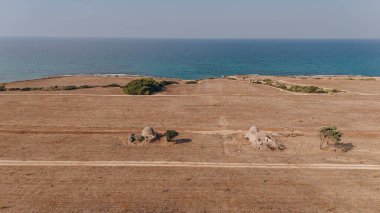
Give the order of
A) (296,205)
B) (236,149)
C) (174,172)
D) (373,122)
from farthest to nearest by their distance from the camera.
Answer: (373,122) < (236,149) < (174,172) < (296,205)

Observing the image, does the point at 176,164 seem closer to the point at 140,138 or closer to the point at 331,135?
the point at 140,138

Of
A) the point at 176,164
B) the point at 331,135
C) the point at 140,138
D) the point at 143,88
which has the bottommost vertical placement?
the point at 176,164

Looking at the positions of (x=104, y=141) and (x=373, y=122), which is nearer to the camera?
(x=104, y=141)

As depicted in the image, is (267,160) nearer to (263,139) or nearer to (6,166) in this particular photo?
(263,139)

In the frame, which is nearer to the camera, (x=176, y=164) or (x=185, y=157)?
(x=176, y=164)

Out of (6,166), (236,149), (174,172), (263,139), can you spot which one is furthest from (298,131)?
(6,166)

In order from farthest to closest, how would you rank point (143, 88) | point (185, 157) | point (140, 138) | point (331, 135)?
point (143, 88) < point (140, 138) < point (331, 135) < point (185, 157)

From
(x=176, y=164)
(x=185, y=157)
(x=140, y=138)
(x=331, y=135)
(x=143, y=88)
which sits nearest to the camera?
(x=176, y=164)

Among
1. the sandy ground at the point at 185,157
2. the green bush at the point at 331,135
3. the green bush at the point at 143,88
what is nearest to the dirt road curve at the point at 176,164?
the sandy ground at the point at 185,157

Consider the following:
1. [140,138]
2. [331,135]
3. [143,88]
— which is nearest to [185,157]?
[140,138]
